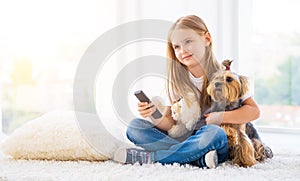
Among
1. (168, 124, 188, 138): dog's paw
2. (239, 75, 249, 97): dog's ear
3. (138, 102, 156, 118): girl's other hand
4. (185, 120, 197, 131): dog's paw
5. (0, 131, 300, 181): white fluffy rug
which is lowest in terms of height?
(0, 131, 300, 181): white fluffy rug

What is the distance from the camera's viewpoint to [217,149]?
135 centimetres

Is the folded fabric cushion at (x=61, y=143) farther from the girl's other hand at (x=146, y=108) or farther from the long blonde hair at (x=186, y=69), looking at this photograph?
the long blonde hair at (x=186, y=69)

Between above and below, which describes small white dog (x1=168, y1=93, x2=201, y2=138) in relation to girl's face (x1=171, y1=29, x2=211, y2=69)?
below

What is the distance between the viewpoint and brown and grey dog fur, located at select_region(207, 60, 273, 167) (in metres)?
1.37

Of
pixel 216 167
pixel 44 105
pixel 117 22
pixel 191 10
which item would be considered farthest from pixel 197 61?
pixel 44 105

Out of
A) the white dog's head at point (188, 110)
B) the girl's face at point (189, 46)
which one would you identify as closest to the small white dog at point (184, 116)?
the white dog's head at point (188, 110)

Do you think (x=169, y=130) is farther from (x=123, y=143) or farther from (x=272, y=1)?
(x=272, y=1)

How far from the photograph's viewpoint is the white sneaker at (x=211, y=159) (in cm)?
132

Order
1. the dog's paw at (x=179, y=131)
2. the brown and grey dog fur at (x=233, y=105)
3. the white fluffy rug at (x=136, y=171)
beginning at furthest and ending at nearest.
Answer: the dog's paw at (x=179, y=131)
the brown and grey dog fur at (x=233, y=105)
the white fluffy rug at (x=136, y=171)

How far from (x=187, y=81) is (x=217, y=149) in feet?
0.85

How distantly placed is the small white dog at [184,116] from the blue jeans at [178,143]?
3 centimetres

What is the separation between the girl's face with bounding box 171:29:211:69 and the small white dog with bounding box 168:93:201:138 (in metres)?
0.11

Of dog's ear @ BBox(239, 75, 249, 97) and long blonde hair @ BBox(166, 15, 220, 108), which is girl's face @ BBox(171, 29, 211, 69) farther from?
dog's ear @ BBox(239, 75, 249, 97)

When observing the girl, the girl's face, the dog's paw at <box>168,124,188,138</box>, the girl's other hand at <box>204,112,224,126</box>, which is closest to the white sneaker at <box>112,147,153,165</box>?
the girl
